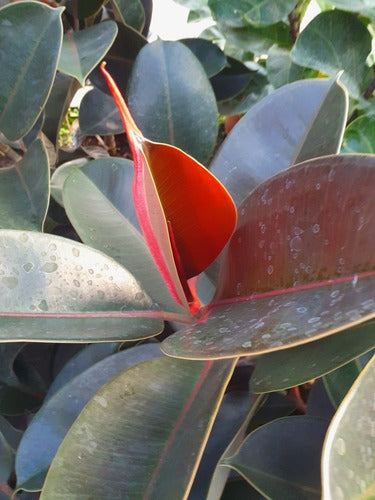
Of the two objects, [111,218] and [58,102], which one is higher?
[58,102]

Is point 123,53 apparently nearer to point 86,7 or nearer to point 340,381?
point 86,7

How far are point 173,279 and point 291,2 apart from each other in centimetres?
52

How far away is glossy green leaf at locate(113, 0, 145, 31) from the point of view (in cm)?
70

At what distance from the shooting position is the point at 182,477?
318 mm

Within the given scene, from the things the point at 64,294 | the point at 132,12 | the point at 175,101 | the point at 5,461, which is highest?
the point at 132,12

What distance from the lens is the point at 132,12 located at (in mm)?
717

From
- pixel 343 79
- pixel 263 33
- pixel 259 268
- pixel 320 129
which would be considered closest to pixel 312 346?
pixel 259 268

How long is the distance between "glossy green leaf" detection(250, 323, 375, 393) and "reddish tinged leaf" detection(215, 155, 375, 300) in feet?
0.21

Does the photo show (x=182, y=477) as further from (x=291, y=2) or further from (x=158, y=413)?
(x=291, y=2)

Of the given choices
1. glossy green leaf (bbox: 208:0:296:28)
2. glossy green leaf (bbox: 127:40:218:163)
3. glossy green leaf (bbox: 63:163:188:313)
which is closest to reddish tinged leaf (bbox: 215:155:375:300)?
glossy green leaf (bbox: 63:163:188:313)

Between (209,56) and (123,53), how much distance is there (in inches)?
5.8

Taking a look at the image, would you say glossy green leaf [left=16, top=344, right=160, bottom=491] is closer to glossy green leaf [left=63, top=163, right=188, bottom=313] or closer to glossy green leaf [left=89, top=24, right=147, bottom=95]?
glossy green leaf [left=63, top=163, right=188, bottom=313]

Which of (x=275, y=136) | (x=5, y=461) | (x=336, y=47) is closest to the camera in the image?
(x=275, y=136)

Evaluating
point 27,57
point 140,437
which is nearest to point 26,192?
point 27,57
